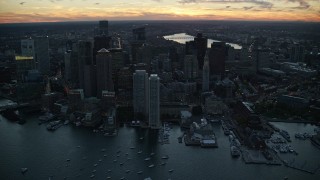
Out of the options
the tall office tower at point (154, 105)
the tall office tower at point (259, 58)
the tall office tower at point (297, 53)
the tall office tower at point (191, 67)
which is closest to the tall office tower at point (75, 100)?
the tall office tower at point (154, 105)

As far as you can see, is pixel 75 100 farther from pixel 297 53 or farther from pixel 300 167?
pixel 297 53

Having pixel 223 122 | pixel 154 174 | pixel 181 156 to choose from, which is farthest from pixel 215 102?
pixel 154 174

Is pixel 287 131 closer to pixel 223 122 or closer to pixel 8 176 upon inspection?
A: pixel 223 122

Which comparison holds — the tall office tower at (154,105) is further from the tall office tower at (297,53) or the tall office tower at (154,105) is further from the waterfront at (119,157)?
the tall office tower at (297,53)

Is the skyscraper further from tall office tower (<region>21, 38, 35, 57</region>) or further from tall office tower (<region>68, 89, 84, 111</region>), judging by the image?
tall office tower (<region>68, 89, 84, 111</region>)

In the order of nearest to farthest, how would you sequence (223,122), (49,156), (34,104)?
(49,156) < (223,122) < (34,104)

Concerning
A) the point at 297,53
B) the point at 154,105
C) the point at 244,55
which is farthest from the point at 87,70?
the point at 297,53
